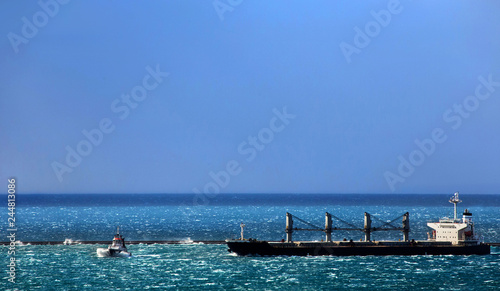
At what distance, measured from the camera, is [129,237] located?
132 meters

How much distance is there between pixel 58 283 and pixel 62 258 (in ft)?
69.6

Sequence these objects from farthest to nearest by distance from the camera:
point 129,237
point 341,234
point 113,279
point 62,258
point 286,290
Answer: point 341,234
point 129,237
point 62,258
point 113,279
point 286,290

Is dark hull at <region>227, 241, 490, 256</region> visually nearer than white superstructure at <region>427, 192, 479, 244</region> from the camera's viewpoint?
Yes

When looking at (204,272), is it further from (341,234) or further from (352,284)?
(341,234)

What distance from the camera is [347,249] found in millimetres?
97312

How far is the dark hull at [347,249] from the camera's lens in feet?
315

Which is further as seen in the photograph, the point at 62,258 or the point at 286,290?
the point at 62,258

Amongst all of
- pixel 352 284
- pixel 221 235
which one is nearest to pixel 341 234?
pixel 221 235

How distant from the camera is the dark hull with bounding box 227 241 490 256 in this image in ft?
315

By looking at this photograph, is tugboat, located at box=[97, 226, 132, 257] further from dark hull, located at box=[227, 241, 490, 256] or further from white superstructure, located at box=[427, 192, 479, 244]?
white superstructure, located at box=[427, 192, 479, 244]

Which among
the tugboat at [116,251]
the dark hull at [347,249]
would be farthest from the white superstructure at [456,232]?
the tugboat at [116,251]

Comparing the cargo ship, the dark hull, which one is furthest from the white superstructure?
the dark hull

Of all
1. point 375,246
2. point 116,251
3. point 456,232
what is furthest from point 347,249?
point 116,251

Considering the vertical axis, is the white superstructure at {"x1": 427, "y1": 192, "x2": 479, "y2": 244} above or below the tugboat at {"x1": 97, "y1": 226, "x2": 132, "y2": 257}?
above
